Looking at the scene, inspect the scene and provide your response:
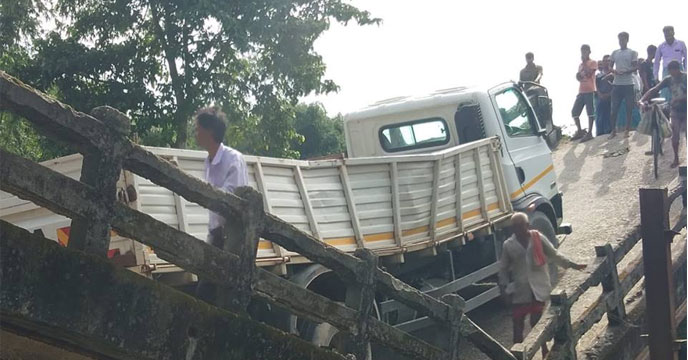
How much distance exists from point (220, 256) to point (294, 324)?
94.7 inches

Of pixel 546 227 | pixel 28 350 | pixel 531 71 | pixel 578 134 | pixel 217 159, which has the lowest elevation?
pixel 546 227

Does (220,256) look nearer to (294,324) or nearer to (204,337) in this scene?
(204,337)

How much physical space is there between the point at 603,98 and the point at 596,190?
11.0 feet

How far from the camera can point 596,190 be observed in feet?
44.9

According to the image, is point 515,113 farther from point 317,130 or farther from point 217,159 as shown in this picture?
point 317,130

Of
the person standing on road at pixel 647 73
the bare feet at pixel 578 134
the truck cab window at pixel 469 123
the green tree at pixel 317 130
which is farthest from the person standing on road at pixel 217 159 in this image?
the green tree at pixel 317 130

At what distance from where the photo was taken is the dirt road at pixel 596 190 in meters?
9.33

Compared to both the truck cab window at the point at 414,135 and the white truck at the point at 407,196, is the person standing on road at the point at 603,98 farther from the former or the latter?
the truck cab window at the point at 414,135

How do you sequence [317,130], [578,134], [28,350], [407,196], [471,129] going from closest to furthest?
1. [28,350]
2. [407,196]
3. [471,129]
4. [578,134]
5. [317,130]

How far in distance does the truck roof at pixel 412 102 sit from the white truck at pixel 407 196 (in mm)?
14

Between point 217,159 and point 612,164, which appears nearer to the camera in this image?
point 217,159

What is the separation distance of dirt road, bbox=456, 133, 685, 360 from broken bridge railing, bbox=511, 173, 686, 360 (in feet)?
3.33

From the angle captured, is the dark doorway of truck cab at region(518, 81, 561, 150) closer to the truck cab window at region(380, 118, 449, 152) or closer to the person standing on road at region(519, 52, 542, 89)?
the truck cab window at region(380, 118, 449, 152)

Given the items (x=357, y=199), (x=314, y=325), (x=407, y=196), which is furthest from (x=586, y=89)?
(x=314, y=325)
